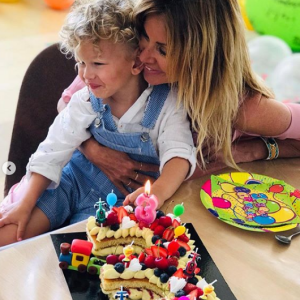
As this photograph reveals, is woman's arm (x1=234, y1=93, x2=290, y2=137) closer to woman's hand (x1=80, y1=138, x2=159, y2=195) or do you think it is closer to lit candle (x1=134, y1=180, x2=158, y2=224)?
woman's hand (x1=80, y1=138, x2=159, y2=195)

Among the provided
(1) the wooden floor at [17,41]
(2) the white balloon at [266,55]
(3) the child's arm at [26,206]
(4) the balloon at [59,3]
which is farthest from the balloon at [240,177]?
(4) the balloon at [59,3]

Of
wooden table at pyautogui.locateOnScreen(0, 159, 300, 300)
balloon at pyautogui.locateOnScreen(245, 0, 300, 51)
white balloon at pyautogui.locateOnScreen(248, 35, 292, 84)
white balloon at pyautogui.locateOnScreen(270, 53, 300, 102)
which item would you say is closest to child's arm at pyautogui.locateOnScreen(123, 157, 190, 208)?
wooden table at pyautogui.locateOnScreen(0, 159, 300, 300)

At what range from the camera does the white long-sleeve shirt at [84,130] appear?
1411mm

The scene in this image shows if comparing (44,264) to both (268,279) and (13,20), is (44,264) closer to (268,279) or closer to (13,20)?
(268,279)

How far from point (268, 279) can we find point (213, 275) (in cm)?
12

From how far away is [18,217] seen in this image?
1354 millimetres

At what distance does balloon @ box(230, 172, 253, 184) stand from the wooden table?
0.15 meters

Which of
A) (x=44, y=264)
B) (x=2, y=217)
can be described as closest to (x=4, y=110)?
(x=2, y=217)

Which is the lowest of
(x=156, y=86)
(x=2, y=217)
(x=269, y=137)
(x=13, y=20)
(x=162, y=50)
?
(x=13, y=20)

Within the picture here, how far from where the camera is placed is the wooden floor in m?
3.29

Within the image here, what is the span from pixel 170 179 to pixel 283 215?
0.94 feet

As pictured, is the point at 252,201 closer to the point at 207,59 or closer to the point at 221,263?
the point at 221,263

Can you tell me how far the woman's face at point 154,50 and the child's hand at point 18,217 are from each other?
47 centimetres

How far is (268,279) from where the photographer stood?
107 centimetres
